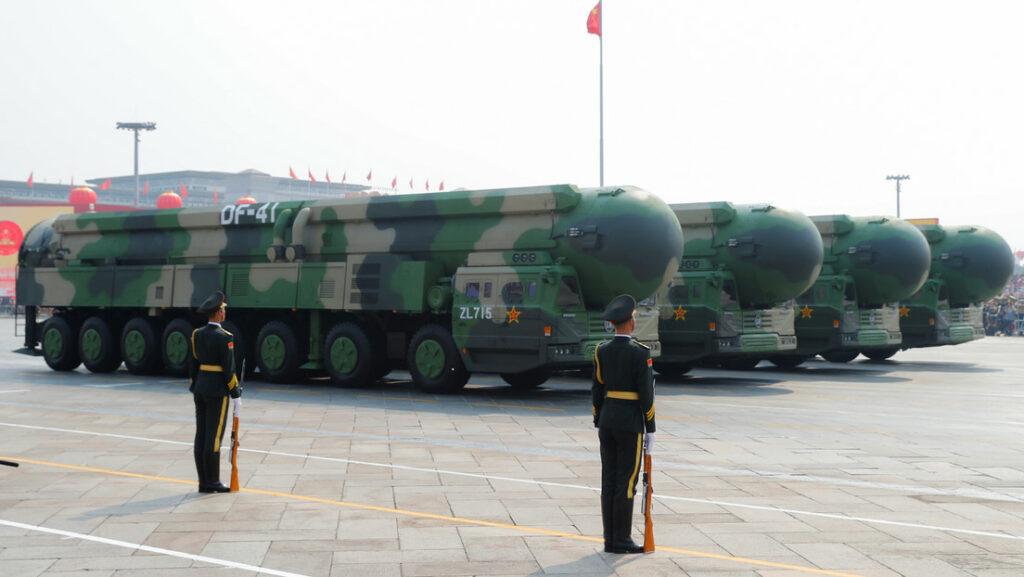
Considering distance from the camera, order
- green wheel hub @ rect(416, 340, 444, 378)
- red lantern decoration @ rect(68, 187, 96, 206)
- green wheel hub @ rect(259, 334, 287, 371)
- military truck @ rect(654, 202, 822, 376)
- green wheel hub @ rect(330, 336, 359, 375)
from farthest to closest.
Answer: red lantern decoration @ rect(68, 187, 96, 206)
military truck @ rect(654, 202, 822, 376)
green wheel hub @ rect(259, 334, 287, 371)
green wheel hub @ rect(330, 336, 359, 375)
green wheel hub @ rect(416, 340, 444, 378)

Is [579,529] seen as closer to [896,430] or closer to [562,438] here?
[562,438]

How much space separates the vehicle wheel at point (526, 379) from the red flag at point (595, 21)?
22.3m

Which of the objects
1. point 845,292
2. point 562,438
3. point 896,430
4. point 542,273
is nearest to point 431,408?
point 542,273

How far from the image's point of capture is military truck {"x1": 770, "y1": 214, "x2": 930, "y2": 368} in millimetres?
23328

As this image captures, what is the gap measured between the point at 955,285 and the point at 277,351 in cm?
1715

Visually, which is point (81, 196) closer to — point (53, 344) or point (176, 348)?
point (53, 344)

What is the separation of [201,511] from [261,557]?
1611 mm

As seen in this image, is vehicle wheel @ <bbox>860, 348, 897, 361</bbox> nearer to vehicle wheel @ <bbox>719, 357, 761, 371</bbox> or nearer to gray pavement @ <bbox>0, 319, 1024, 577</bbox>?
vehicle wheel @ <bbox>719, 357, 761, 371</bbox>

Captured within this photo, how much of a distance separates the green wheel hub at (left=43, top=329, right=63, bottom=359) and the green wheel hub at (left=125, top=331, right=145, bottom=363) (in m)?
2.13

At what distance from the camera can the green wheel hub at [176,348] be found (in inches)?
818

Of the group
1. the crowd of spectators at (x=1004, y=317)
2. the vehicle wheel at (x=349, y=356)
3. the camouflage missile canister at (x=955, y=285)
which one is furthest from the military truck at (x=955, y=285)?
the crowd of spectators at (x=1004, y=317)

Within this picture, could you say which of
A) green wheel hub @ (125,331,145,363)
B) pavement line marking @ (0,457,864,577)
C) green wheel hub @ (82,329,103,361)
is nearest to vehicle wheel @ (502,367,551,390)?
green wheel hub @ (125,331,145,363)

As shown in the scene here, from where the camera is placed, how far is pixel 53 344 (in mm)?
23031

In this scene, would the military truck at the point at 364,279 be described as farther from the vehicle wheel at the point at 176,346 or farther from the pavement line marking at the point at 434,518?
the pavement line marking at the point at 434,518
